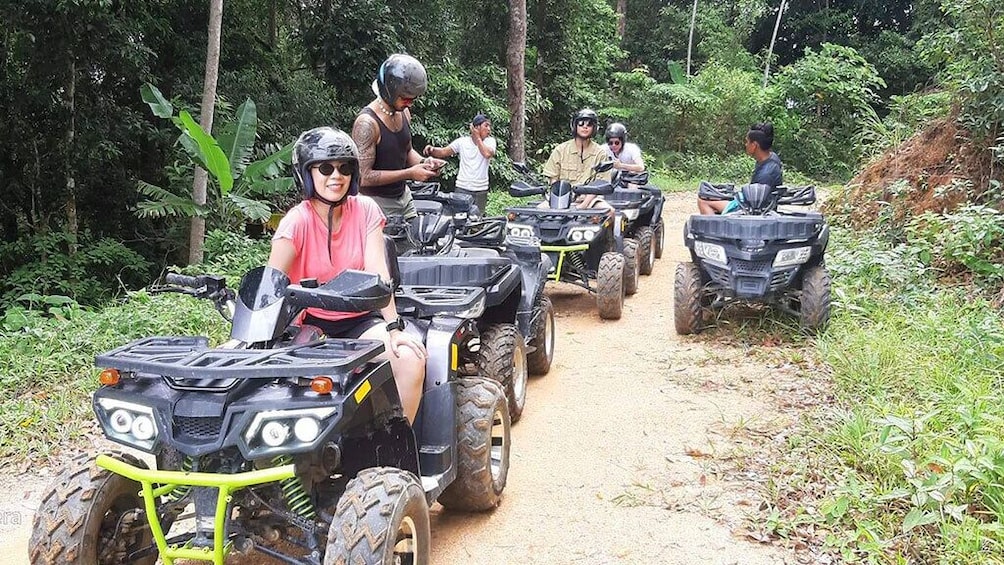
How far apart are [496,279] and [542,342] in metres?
1.43

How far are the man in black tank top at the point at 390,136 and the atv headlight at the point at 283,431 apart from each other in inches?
107

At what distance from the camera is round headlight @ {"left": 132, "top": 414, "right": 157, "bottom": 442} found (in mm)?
2373

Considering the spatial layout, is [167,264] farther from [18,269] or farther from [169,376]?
[169,376]

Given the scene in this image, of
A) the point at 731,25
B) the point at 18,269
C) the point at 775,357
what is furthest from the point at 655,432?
the point at 731,25

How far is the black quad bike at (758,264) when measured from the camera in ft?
21.0

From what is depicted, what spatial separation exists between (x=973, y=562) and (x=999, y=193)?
6813mm

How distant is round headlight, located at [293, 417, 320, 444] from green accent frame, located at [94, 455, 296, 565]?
10 cm

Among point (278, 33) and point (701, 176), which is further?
point (701, 176)

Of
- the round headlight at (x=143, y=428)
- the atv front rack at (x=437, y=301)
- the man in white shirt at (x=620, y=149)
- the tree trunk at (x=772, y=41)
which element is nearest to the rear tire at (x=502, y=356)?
the atv front rack at (x=437, y=301)

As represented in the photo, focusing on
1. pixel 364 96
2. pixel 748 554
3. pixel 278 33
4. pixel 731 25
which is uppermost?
pixel 731 25

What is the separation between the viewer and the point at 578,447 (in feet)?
15.1

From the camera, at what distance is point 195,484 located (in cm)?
224

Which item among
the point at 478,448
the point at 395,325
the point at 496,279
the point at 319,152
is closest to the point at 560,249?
the point at 496,279

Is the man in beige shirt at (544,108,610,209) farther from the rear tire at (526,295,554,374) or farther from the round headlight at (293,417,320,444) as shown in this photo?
the round headlight at (293,417,320,444)
